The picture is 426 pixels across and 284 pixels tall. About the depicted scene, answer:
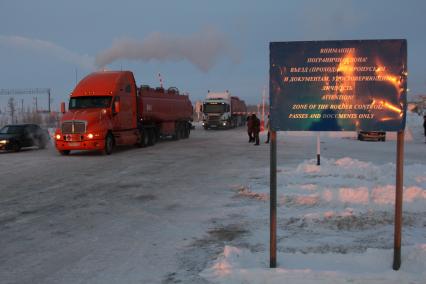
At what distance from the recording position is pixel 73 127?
63.2ft

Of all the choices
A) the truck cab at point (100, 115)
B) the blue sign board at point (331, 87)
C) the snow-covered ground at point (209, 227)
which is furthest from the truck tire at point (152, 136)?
the blue sign board at point (331, 87)

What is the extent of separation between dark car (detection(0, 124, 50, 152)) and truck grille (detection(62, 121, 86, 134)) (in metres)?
4.96

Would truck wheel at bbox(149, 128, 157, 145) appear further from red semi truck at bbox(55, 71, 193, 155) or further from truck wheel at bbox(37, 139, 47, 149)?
truck wheel at bbox(37, 139, 47, 149)

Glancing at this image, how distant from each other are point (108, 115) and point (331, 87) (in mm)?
16183

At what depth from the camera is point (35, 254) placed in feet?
19.5

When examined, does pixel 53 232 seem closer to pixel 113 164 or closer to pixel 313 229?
pixel 313 229

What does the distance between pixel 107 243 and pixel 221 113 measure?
37.5 metres

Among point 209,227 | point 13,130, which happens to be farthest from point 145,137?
point 209,227

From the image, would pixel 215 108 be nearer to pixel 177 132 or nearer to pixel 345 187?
pixel 177 132

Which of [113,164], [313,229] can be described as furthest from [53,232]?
[113,164]

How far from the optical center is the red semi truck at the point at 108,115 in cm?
1925

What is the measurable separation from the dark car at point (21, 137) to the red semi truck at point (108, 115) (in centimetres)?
354

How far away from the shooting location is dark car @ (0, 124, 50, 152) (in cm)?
2253

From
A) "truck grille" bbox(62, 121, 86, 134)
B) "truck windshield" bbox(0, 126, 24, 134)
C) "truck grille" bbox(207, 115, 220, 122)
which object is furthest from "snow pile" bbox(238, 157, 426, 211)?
"truck grille" bbox(207, 115, 220, 122)
